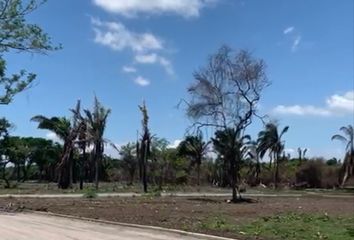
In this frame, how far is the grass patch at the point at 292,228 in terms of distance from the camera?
17.5 m

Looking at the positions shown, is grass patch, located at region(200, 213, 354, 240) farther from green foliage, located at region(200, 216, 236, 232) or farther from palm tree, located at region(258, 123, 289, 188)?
palm tree, located at region(258, 123, 289, 188)

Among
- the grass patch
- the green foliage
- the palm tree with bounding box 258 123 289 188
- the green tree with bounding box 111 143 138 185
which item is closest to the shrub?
the palm tree with bounding box 258 123 289 188

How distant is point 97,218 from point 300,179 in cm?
6822

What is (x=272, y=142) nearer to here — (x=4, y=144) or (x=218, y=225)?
(x=4, y=144)

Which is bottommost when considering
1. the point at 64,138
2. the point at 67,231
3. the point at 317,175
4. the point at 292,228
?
the point at 67,231

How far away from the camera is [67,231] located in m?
19.0

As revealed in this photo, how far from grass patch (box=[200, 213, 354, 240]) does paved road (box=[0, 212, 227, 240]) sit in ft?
6.79

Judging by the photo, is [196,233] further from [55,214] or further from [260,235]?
[55,214]

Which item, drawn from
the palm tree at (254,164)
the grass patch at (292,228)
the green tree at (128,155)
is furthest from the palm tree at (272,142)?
the grass patch at (292,228)

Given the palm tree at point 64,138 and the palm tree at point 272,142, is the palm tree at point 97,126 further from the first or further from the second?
the palm tree at point 272,142

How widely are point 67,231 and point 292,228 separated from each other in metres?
7.06

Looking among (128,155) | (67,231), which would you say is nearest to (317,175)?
(128,155)

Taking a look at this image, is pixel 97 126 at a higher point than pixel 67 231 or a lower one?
higher

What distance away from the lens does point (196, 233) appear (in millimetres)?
18094
